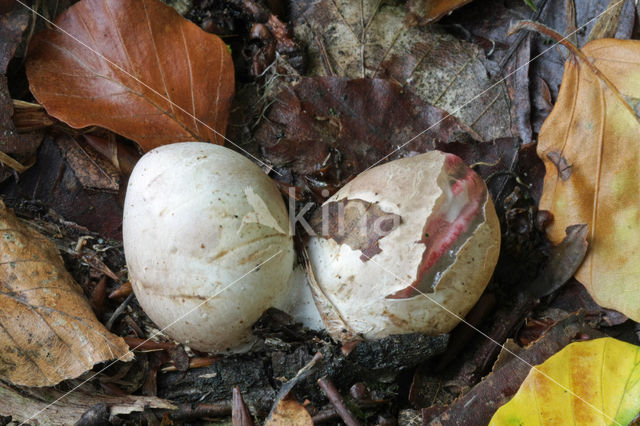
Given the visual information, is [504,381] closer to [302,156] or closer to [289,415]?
[289,415]

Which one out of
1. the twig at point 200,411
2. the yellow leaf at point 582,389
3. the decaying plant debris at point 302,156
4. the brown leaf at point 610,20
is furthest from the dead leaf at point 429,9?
the twig at point 200,411

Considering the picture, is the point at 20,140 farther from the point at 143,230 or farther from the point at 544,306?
the point at 544,306

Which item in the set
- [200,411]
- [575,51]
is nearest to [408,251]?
[200,411]

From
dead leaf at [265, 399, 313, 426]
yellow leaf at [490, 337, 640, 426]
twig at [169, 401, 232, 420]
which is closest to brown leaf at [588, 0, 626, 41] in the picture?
yellow leaf at [490, 337, 640, 426]

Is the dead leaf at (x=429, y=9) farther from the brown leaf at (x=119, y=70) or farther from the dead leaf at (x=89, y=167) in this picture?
the dead leaf at (x=89, y=167)

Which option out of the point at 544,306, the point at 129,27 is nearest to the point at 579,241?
the point at 544,306
